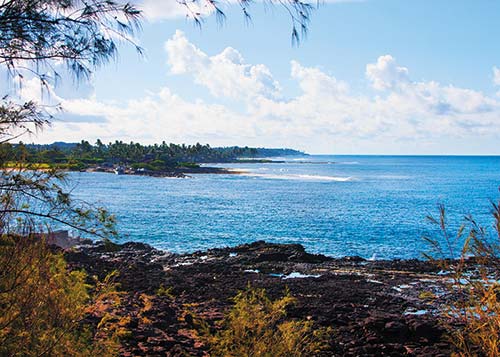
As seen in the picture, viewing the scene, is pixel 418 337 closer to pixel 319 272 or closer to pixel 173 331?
pixel 173 331

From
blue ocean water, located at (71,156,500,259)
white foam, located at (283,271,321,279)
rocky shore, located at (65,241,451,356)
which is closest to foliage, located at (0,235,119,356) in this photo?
rocky shore, located at (65,241,451,356)

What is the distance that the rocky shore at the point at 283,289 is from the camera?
11.4m

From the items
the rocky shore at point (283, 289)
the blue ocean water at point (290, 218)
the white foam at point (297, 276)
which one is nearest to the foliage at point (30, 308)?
the rocky shore at point (283, 289)

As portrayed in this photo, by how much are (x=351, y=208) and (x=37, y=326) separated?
5479 centimetres

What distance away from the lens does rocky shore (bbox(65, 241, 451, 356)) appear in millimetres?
11422

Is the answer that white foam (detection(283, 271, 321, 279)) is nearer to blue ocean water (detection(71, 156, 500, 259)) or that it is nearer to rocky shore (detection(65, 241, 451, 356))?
rocky shore (detection(65, 241, 451, 356))

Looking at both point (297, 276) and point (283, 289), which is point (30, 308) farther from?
point (297, 276)

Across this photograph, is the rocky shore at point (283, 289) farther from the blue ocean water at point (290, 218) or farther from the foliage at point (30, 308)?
the blue ocean water at point (290, 218)

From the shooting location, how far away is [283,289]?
20.2 metres

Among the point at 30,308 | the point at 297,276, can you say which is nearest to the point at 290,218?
the point at 297,276

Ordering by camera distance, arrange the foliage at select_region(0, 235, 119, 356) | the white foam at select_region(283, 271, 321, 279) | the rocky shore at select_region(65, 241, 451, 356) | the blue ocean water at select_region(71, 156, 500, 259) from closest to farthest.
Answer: the foliage at select_region(0, 235, 119, 356) → the rocky shore at select_region(65, 241, 451, 356) → the white foam at select_region(283, 271, 321, 279) → the blue ocean water at select_region(71, 156, 500, 259)

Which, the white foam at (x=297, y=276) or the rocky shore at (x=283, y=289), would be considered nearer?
the rocky shore at (x=283, y=289)

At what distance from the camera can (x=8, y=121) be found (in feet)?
19.9

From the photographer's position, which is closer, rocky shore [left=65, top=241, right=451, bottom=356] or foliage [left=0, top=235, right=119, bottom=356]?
foliage [left=0, top=235, right=119, bottom=356]
